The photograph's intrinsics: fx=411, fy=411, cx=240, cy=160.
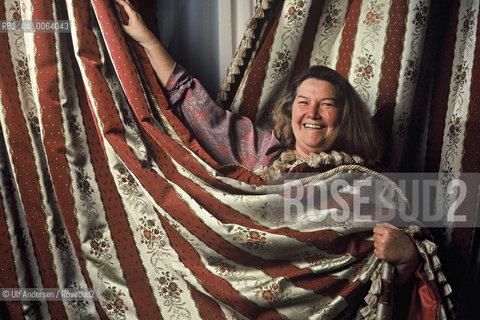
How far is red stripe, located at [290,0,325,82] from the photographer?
1246mm

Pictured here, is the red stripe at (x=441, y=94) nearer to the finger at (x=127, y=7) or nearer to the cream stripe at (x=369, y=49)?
the cream stripe at (x=369, y=49)

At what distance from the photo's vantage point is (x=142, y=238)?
3.61 ft

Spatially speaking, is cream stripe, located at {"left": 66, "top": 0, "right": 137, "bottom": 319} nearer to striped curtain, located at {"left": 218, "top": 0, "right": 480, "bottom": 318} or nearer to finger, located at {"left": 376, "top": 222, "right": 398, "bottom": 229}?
striped curtain, located at {"left": 218, "top": 0, "right": 480, "bottom": 318}

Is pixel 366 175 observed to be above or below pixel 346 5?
below

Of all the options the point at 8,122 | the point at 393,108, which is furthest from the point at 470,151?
the point at 8,122

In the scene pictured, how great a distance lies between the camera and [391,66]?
46.6 inches

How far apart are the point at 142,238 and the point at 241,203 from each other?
0.98 ft

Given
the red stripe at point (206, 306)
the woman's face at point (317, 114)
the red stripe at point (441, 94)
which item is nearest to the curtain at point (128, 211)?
the red stripe at point (206, 306)

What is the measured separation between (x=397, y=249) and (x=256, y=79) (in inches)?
24.9

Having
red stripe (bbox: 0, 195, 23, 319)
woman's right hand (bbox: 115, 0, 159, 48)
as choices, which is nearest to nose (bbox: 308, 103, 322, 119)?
woman's right hand (bbox: 115, 0, 159, 48)

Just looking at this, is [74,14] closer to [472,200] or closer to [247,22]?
[247,22]

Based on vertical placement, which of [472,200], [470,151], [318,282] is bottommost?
[318,282]

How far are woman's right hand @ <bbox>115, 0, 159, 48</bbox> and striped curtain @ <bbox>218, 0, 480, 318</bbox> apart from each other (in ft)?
0.90

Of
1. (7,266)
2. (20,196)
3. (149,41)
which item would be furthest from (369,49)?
(7,266)
